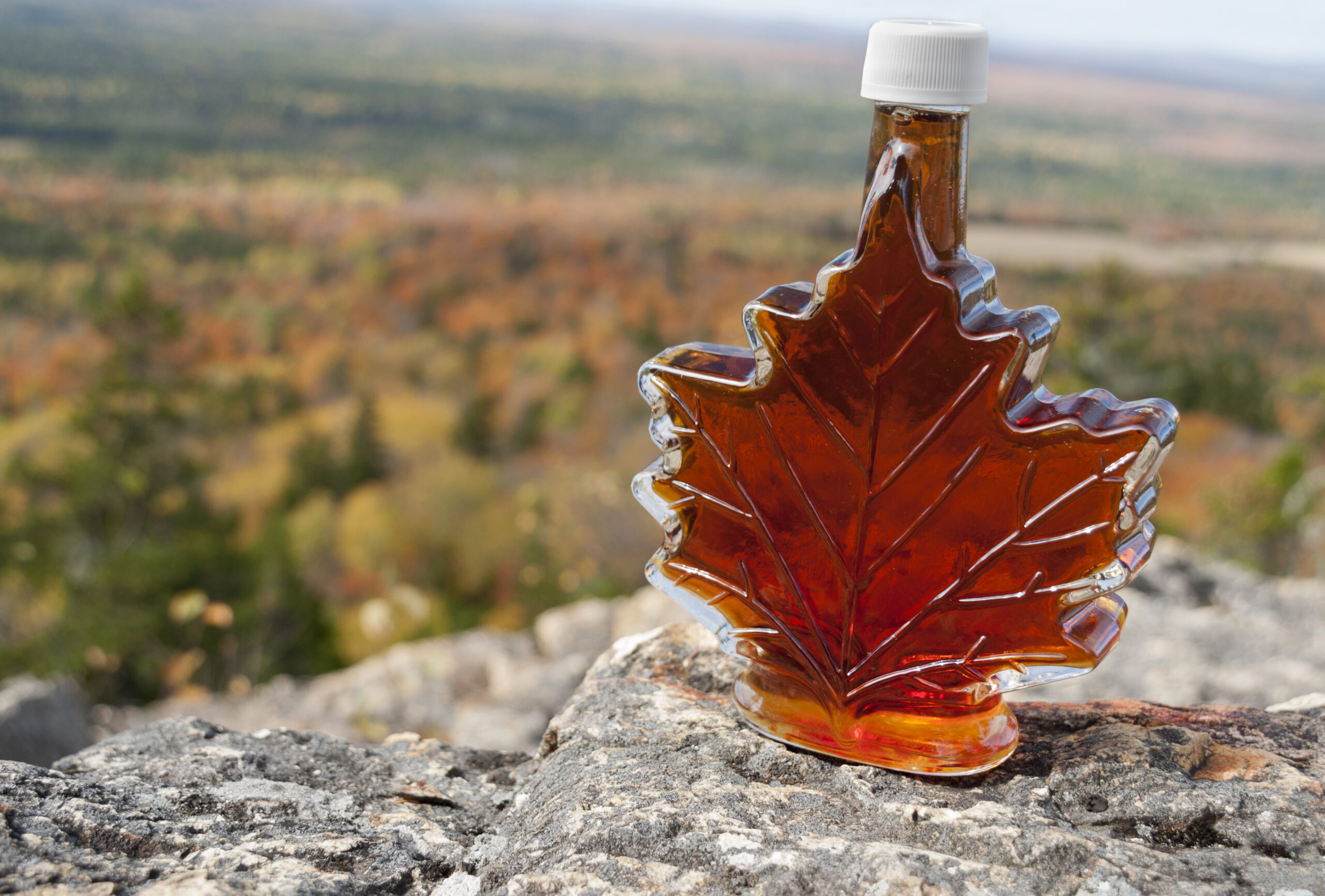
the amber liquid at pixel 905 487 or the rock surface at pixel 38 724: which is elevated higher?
the amber liquid at pixel 905 487

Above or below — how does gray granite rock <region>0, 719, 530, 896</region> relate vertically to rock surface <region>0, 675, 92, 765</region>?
above

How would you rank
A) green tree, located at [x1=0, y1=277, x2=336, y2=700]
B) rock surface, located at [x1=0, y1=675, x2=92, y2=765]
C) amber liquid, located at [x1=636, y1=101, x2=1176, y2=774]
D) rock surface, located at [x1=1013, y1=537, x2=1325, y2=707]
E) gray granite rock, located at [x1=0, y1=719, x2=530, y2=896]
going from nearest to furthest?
gray granite rock, located at [x1=0, y1=719, x2=530, y2=896], amber liquid, located at [x1=636, y1=101, x2=1176, y2=774], rock surface, located at [x1=0, y1=675, x2=92, y2=765], rock surface, located at [x1=1013, y1=537, x2=1325, y2=707], green tree, located at [x1=0, y1=277, x2=336, y2=700]

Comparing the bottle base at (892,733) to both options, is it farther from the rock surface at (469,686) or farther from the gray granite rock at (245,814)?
the rock surface at (469,686)

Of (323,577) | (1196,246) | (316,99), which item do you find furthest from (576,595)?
(316,99)

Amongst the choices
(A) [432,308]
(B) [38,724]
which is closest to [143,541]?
(B) [38,724]

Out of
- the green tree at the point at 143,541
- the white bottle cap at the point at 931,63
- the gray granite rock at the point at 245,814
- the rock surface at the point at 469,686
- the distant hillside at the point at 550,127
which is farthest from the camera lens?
the distant hillside at the point at 550,127

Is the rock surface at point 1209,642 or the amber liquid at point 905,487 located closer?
the amber liquid at point 905,487

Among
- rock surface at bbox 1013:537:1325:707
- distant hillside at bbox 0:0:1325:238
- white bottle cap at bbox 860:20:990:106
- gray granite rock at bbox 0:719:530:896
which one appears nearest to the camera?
gray granite rock at bbox 0:719:530:896

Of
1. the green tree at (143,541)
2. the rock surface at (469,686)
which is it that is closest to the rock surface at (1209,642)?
the rock surface at (469,686)

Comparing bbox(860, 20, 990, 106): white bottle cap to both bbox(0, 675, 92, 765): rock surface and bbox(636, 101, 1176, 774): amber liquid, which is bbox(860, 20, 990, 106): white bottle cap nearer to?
bbox(636, 101, 1176, 774): amber liquid

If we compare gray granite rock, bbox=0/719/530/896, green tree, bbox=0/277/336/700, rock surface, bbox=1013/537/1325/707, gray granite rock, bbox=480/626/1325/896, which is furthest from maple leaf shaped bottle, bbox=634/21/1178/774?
green tree, bbox=0/277/336/700
